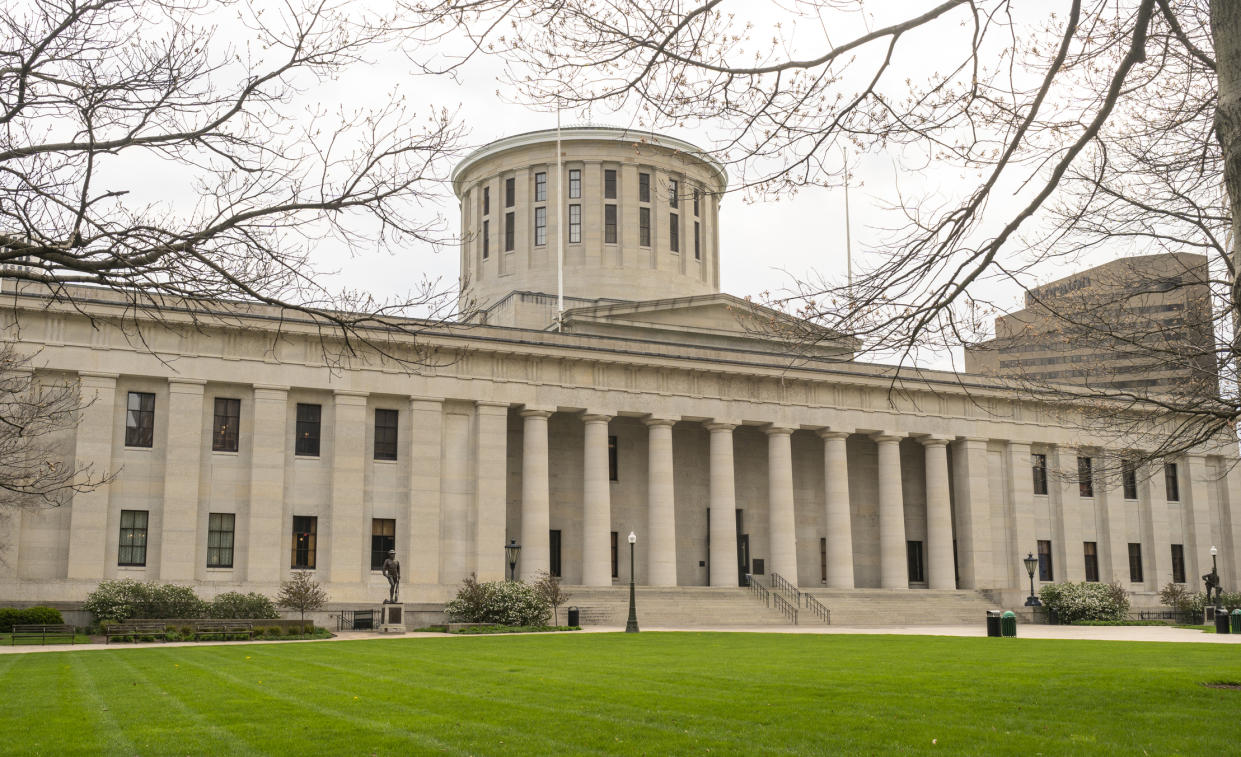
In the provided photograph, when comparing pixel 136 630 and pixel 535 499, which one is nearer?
pixel 136 630

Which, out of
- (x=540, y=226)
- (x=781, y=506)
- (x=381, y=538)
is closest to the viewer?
(x=381, y=538)

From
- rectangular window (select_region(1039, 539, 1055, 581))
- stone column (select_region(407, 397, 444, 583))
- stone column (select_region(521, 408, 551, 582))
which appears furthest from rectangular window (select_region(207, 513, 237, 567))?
rectangular window (select_region(1039, 539, 1055, 581))

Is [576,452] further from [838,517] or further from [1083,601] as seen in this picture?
[1083,601]

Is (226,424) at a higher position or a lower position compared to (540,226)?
lower

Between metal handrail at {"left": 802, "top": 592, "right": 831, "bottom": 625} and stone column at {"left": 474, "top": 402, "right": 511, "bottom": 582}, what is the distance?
14.0m

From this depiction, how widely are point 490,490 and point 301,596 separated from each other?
36.1 ft

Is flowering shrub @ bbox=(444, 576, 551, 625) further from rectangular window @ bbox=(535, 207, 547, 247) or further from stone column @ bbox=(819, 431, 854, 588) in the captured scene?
rectangular window @ bbox=(535, 207, 547, 247)

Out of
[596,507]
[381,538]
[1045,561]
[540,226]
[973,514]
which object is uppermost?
[540,226]

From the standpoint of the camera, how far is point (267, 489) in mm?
45000

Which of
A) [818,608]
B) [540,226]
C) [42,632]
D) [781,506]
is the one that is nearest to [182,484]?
[42,632]

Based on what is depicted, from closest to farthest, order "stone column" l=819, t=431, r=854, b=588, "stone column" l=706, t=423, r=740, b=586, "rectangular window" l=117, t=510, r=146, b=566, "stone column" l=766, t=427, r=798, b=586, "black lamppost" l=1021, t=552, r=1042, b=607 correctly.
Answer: "rectangular window" l=117, t=510, r=146, b=566 → "black lamppost" l=1021, t=552, r=1042, b=607 → "stone column" l=706, t=423, r=740, b=586 → "stone column" l=766, t=427, r=798, b=586 → "stone column" l=819, t=431, r=854, b=588

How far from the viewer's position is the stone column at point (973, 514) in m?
58.1

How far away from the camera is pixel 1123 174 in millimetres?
18953

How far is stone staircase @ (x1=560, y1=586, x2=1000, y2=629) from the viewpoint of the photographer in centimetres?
4672
